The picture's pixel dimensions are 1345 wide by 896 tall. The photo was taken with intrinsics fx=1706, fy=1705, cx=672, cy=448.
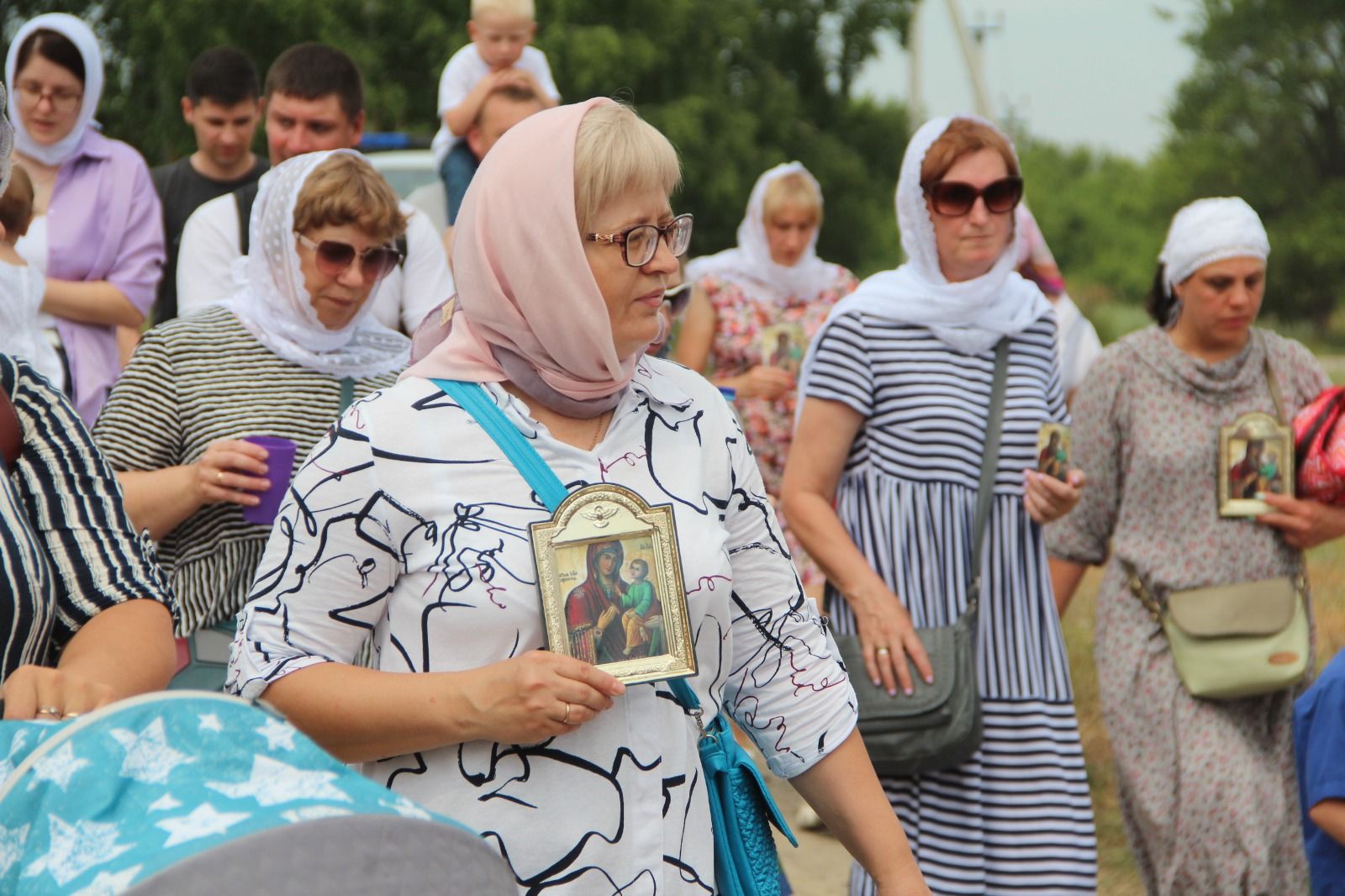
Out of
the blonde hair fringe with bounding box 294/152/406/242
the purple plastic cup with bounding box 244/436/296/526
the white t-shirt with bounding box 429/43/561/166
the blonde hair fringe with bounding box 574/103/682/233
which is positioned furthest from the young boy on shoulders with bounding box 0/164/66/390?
the white t-shirt with bounding box 429/43/561/166

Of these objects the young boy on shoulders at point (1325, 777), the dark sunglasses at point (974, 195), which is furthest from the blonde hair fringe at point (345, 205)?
the young boy on shoulders at point (1325, 777)

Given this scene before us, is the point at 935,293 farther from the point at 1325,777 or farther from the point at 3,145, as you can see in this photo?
the point at 3,145

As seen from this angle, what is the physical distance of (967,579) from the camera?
4223mm

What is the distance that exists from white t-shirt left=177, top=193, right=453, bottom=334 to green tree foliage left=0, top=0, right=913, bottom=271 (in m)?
16.2

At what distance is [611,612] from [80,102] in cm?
398

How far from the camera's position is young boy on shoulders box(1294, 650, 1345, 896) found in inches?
155

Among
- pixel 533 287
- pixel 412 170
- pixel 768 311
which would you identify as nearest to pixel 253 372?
pixel 533 287

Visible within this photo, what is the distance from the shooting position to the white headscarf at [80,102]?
5.56 metres

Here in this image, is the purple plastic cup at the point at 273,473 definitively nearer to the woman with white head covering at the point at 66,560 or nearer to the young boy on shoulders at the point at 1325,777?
the woman with white head covering at the point at 66,560

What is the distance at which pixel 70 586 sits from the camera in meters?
2.39

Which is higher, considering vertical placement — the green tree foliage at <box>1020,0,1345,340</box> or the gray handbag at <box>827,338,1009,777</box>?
the green tree foliage at <box>1020,0,1345,340</box>

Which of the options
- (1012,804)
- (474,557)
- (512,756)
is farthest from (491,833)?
(1012,804)

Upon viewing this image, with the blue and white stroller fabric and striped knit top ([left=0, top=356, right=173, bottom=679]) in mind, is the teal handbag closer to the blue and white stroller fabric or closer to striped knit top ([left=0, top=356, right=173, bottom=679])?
striped knit top ([left=0, top=356, right=173, bottom=679])

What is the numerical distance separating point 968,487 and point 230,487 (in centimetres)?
176
